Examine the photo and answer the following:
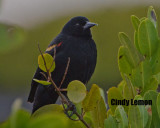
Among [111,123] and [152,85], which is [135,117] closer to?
[111,123]

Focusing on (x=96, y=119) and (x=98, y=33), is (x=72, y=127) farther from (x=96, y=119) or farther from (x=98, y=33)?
(x=98, y=33)

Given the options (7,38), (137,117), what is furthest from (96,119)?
(7,38)

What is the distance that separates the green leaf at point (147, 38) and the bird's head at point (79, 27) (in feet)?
5.23

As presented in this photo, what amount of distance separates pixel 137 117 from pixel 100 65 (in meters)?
4.71

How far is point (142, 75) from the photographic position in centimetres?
135

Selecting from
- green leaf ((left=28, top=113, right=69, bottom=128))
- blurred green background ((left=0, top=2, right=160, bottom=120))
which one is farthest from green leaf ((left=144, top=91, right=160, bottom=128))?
blurred green background ((left=0, top=2, right=160, bottom=120))

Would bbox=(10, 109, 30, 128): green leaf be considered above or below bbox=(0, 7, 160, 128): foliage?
above

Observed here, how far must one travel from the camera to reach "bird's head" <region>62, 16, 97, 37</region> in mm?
2947

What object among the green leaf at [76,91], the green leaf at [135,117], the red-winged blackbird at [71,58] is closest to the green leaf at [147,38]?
the green leaf at [135,117]

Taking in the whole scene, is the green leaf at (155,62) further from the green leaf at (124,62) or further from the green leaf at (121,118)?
the green leaf at (121,118)

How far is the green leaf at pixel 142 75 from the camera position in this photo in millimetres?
1356

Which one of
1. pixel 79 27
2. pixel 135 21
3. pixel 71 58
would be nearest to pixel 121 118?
pixel 135 21

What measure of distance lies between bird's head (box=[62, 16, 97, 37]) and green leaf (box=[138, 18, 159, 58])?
159 cm

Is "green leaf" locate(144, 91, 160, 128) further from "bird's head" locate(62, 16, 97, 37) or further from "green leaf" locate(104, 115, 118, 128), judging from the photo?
"bird's head" locate(62, 16, 97, 37)
